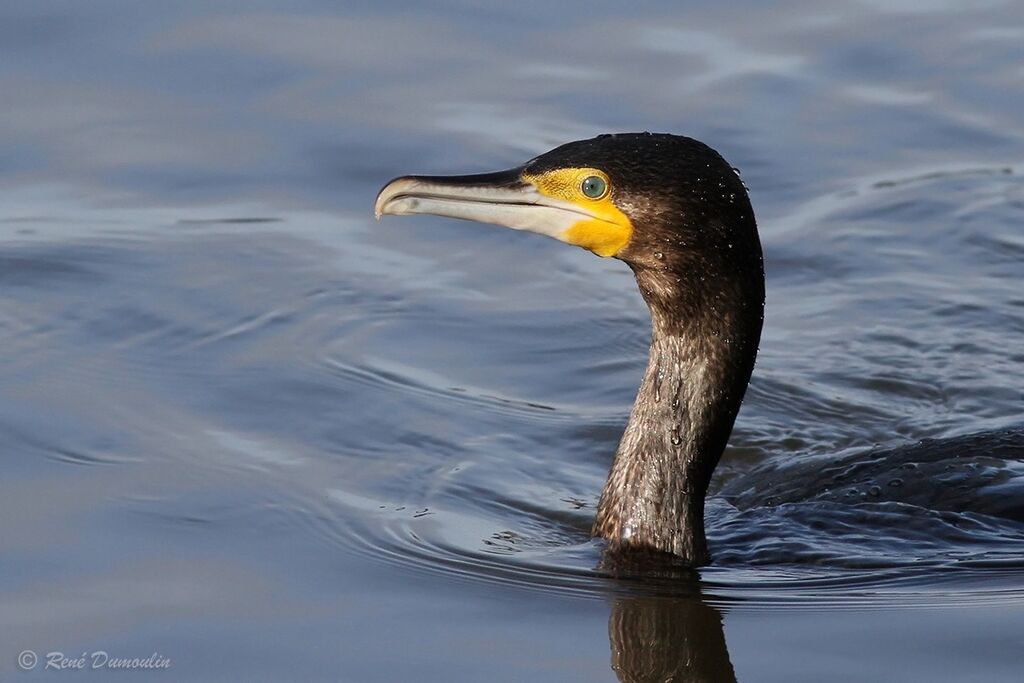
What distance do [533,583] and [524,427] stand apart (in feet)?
5.82

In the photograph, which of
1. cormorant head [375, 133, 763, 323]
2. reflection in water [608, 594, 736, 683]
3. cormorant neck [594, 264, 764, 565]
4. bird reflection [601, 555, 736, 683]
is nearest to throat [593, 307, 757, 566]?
cormorant neck [594, 264, 764, 565]

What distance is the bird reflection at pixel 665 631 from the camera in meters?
5.66

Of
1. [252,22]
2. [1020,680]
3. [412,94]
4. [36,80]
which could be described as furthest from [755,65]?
[1020,680]

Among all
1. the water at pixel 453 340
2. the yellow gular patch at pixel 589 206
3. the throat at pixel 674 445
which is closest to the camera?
the water at pixel 453 340

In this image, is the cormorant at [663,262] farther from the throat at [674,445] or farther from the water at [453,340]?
the water at [453,340]

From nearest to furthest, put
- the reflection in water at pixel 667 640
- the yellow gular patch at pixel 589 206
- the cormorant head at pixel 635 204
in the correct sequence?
the reflection in water at pixel 667 640 < the cormorant head at pixel 635 204 < the yellow gular patch at pixel 589 206

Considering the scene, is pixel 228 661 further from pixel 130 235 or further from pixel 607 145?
pixel 130 235

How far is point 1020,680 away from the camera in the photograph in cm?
538

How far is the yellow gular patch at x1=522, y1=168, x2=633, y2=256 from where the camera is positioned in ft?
20.1

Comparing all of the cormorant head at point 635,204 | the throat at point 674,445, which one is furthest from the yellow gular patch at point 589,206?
the throat at point 674,445

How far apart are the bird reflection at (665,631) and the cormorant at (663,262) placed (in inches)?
7.2

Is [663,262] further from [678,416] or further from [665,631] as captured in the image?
[665,631]

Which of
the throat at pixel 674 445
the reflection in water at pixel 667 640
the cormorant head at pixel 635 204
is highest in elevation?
the cormorant head at pixel 635 204

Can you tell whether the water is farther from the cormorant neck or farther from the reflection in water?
the cormorant neck
